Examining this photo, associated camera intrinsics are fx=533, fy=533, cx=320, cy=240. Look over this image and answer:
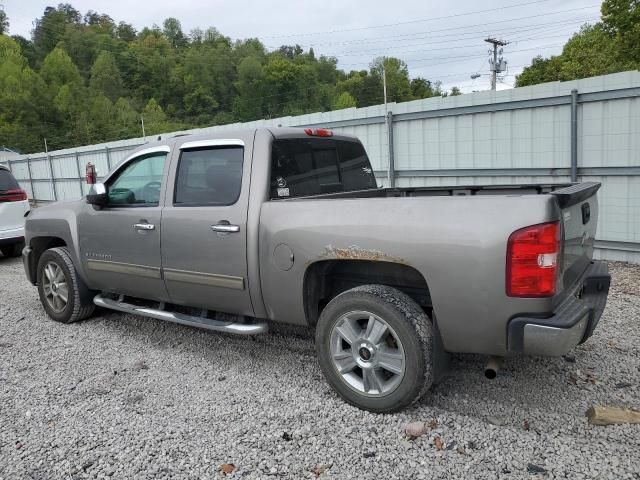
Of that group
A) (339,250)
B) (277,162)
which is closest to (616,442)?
(339,250)

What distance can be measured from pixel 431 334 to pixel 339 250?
2.42 feet

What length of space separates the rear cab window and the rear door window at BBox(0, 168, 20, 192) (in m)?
6.90

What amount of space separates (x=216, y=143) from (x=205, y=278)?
1.03 metres

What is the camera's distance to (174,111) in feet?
294

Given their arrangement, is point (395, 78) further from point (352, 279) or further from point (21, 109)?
point (352, 279)

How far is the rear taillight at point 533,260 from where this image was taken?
267cm

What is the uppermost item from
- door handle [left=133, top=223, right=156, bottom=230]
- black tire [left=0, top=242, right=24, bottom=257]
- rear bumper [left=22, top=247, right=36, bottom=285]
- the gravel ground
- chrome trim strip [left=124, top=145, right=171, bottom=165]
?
chrome trim strip [left=124, top=145, right=171, bottom=165]

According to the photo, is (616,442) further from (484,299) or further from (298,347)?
(298,347)

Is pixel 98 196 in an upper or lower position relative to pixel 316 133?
lower

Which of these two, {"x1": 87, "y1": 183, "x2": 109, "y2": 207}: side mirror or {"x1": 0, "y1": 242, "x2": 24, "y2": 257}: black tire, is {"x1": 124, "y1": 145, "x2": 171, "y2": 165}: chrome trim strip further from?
{"x1": 0, "y1": 242, "x2": 24, "y2": 257}: black tire

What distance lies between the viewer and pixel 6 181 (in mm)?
9008

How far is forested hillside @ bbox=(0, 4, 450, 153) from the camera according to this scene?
65.9 m

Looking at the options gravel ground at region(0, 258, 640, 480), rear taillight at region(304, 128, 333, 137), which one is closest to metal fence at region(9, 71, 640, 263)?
gravel ground at region(0, 258, 640, 480)

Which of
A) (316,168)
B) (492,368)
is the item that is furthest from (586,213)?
(316,168)
